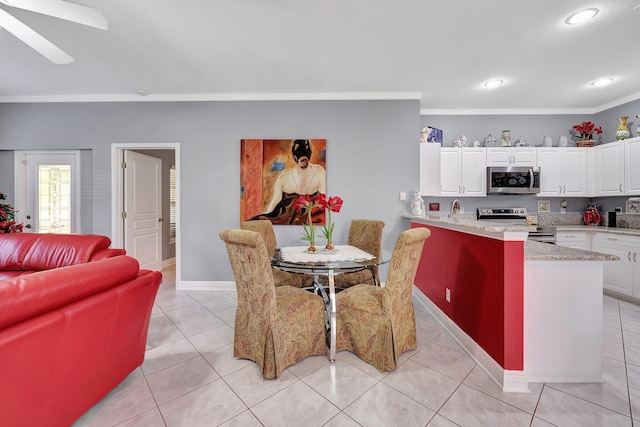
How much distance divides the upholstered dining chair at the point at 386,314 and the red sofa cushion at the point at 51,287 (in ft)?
4.65

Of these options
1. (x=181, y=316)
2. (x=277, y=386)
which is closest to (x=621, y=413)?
(x=277, y=386)

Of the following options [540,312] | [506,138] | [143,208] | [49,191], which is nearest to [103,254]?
[143,208]

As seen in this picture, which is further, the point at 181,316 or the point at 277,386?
the point at 181,316

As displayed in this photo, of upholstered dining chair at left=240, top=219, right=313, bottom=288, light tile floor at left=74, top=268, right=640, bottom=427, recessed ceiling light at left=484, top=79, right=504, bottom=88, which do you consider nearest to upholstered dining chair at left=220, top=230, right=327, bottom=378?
light tile floor at left=74, top=268, right=640, bottom=427

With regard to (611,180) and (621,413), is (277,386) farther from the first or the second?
(611,180)

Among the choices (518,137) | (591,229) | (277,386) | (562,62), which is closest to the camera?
(277,386)

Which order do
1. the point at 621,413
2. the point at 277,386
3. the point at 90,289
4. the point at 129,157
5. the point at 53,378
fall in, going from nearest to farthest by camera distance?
the point at 53,378 < the point at 90,289 < the point at 621,413 < the point at 277,386 < the point at 129,157

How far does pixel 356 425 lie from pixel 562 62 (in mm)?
3686

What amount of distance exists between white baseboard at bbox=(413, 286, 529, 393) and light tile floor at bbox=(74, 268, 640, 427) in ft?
0.14

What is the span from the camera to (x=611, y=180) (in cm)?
346

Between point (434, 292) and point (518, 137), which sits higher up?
point (518, 137)

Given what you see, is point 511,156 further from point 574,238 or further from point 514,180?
point 574,238

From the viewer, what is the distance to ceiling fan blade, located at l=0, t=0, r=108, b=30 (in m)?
1.46

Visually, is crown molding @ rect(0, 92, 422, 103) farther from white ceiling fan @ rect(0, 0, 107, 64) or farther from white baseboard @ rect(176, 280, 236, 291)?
white baseboard @ rect(176, 280, 236, 291)
